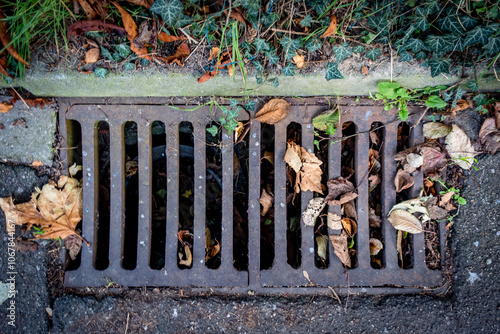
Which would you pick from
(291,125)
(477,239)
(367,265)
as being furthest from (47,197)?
(477,239)

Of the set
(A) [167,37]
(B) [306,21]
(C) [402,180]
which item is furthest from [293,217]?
(A) [167,37]

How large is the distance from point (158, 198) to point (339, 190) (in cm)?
108

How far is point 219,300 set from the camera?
1.73 m

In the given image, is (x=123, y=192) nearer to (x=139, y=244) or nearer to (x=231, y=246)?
(x=139, y=244)

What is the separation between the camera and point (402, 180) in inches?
66.5

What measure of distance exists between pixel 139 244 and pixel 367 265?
119 cm

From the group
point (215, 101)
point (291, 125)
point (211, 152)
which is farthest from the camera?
point (211, 152)

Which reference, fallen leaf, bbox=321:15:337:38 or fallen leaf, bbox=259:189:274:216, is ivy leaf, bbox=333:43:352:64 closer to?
fallen leaf, bbox=321:15:337:38

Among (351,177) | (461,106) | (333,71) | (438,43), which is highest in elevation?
(438,43)

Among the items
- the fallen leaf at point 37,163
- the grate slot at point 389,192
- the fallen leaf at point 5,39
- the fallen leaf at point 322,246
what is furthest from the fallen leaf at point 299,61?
the fallen leaf at point 37,163

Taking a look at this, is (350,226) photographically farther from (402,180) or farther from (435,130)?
(435,130)

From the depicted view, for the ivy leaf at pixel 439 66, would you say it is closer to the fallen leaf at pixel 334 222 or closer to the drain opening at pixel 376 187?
the drain opening at pixel 376 187

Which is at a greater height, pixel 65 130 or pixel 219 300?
pixel 65 130

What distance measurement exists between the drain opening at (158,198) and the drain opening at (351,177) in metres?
1.01
